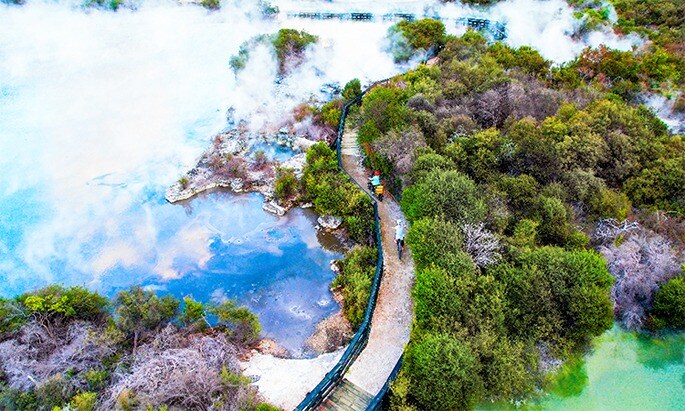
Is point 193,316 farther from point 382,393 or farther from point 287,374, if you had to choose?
point 382,393

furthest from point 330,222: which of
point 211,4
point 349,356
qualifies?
point 211,4

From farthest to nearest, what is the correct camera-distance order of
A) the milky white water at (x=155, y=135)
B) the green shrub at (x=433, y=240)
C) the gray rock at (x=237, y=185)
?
the gray rock at (x=237, y=185)
the milky white water at (x=155, y=135)
the green shrub at (x=433, y=240)

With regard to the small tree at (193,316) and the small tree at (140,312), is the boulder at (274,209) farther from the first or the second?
the small tree at (140,312)

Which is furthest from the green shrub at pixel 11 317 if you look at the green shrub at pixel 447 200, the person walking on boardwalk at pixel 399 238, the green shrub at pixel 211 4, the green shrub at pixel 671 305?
the green shrub at pixel 211 4

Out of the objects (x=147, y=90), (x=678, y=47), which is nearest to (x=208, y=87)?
(x=147, y=90)

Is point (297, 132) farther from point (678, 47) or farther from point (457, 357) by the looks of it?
point (678, 47)

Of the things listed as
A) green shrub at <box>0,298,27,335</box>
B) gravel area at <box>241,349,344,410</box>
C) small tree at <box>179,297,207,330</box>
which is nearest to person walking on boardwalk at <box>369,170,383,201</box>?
gravel area at <box>241,349,344,410</box>
